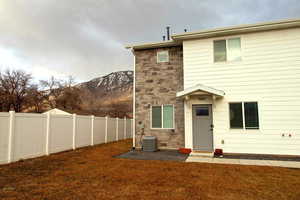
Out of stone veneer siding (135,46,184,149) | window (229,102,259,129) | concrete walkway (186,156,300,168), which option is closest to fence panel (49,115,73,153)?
stone veneer siding (135,46,184,149)

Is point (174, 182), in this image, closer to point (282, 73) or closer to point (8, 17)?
point (282, 73)

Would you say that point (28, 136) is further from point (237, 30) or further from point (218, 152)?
point (237, 30)

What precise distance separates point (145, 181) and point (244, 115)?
5.40 metres

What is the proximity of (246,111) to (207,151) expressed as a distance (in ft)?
8.05

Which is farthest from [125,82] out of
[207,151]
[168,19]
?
[207,151]

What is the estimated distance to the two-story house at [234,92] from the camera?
7.06 m

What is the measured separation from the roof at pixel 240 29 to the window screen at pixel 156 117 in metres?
3.67

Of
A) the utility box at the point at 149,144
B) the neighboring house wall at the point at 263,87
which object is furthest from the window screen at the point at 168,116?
the neighboring house wall at the point at 263,87

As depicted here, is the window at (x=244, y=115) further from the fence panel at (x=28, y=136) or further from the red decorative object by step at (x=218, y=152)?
the fence panel at (x=28, y=136)

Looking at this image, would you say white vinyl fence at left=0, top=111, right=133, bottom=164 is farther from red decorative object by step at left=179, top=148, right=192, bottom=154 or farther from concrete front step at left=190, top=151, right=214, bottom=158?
concrete front step at left=190, top=151, right=214, bottom=158

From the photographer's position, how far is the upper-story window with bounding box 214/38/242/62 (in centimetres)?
778

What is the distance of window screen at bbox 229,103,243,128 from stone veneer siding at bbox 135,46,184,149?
2.25m

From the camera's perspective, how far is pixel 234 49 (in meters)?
7.82

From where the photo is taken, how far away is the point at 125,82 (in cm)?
8675
